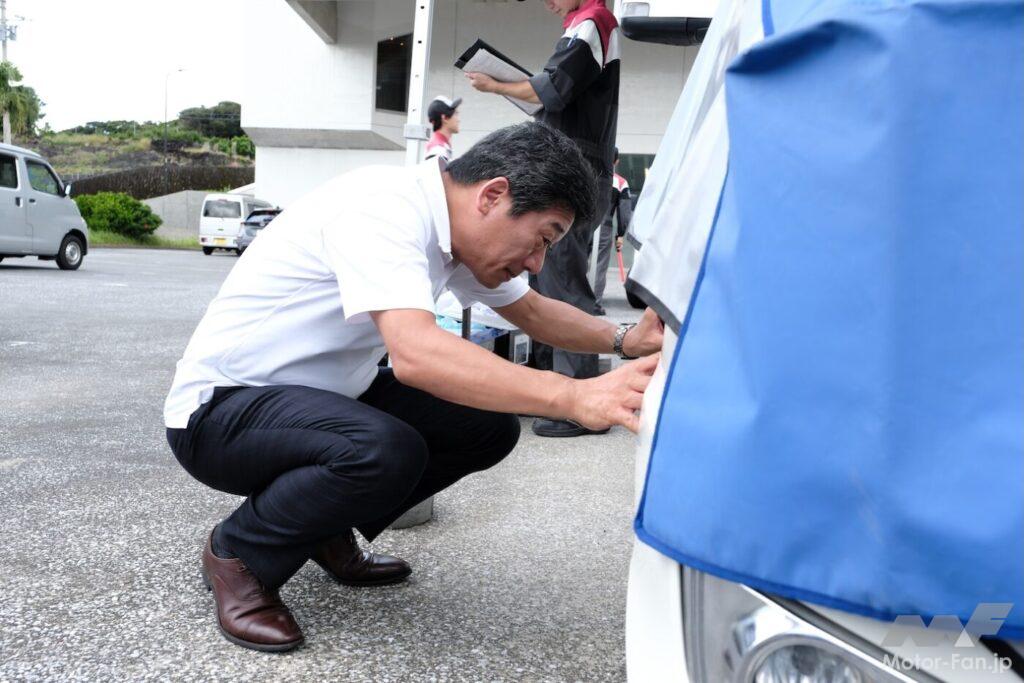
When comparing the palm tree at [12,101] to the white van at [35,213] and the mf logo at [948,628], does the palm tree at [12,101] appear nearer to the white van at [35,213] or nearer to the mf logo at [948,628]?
the white van at [35,213]

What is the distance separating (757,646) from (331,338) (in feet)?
4.41

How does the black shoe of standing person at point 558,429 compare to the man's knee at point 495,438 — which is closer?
the man's knee at point 495,438

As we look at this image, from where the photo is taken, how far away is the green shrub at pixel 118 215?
96.7 feet

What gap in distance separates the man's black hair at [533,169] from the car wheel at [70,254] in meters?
13.8

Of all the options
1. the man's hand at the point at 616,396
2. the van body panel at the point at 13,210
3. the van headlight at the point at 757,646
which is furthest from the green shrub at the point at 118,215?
the van headlight at the point at 757,646

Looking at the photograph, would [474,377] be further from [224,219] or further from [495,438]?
[224,219]

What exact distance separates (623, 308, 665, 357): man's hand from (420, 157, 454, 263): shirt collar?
452 millimetres

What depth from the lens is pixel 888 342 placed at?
94 cm

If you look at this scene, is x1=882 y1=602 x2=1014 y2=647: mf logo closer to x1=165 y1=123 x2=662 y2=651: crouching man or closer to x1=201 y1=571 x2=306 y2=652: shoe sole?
x1=165 y1=123 x2=662 y2=651: crouching man

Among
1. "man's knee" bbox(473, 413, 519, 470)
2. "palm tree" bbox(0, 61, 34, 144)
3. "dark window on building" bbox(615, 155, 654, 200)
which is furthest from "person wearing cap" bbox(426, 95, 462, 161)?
"palm tree" bbox(0, 61, 34, 144)

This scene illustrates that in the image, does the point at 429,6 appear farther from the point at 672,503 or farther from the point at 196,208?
the point at 196,208

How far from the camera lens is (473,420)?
7.61 ft

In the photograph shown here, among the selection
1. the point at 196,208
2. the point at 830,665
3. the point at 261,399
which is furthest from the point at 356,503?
the point at 196,208

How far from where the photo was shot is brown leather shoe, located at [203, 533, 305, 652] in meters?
2.03
